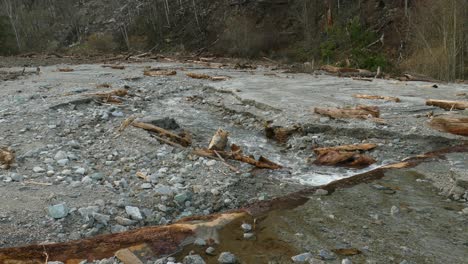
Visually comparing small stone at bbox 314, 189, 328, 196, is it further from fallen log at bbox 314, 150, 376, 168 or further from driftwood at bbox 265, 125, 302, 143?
driftwood at bbox 265, 125, 302, 143

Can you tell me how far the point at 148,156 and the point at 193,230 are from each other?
174 centimetres

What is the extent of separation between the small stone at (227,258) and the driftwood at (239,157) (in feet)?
6.10

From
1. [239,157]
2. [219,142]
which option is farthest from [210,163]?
[219,142]

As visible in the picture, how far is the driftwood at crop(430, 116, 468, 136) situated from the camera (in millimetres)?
4984

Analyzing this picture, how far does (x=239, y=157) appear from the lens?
179 inches

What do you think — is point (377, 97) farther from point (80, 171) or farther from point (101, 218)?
point (101, 218)

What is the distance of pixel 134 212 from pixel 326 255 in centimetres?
150

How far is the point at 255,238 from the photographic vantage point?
9.39ft

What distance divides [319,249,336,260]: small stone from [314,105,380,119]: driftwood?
3.34m

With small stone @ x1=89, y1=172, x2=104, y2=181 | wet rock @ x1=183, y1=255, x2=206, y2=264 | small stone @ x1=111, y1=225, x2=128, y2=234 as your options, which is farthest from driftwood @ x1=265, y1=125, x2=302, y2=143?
wet rock @ x1=183, y1=255, x2=206, y2=264

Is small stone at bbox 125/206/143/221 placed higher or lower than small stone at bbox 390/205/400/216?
higher

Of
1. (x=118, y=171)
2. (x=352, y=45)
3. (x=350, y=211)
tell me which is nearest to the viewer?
(x=350, y=211)

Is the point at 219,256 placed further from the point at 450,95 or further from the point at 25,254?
the point at 450,95

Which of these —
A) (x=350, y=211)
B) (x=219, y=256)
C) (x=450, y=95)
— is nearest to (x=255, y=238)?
(x=219, y=256)
